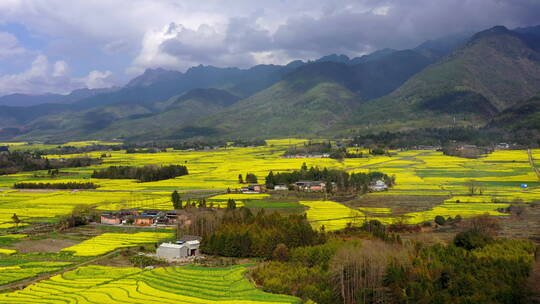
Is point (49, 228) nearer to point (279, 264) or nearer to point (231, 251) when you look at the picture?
point (231, 251)

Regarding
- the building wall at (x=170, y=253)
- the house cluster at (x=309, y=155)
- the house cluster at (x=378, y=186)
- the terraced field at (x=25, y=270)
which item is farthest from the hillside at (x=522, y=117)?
the terraced field at (x=25, y=270)

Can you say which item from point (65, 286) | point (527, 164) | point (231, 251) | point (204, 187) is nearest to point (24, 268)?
point (65, 286)

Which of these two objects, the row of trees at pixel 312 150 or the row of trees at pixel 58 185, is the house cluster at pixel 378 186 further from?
the row of trees at pixel 312 150

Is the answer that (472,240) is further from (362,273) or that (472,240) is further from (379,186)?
(379,186)

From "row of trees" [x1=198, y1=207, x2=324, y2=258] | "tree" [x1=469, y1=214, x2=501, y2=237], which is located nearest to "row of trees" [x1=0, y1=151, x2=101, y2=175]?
"row of trees" [x1=198, y1=207, x2=324, y2=258]

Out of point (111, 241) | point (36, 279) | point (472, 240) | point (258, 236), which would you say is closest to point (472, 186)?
point (472, 240)

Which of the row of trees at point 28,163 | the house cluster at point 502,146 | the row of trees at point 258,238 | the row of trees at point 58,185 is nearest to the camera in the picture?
the row of trees at point 258,238
